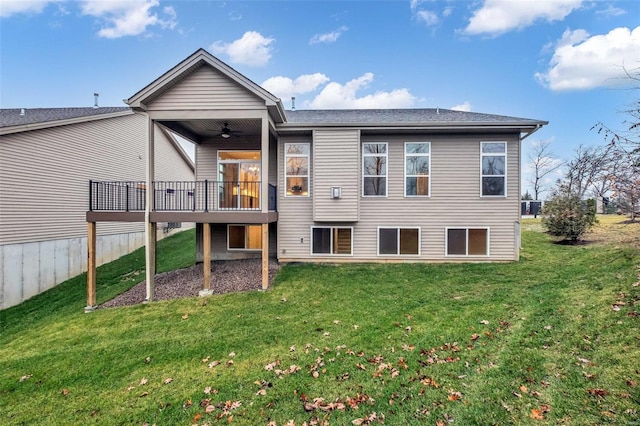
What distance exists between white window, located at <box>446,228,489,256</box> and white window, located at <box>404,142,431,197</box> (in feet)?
5.73

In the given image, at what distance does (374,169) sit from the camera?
10.2 metres

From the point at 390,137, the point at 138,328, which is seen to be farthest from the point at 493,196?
the point at 138,328

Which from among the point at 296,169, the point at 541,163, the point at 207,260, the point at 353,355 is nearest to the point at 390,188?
the point at 296,169

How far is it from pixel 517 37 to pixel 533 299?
20.2 metres

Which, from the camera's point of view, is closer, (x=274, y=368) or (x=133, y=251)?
(x=274, y=368)

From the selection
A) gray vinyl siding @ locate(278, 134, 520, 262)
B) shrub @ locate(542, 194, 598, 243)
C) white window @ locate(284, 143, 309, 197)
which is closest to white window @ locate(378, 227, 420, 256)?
gray vinyl siding @ locate(278, 134, 520, 262)

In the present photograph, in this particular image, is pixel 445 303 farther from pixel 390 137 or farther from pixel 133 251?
pixel 133 251

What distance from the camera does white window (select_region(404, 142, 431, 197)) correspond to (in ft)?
33.1

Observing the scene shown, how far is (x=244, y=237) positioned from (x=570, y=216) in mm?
12746

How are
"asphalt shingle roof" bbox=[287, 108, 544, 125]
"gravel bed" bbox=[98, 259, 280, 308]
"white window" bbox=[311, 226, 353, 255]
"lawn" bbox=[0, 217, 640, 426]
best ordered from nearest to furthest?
"lawn" bbox=[0, 217, 640, 426] → "gravel bed" bbox=[98, 259, 280, 308] → "asphalt shingle roof" bbox=[287, 108, 544, 125] → "white window" bbox=[311, 226, 353, 255]

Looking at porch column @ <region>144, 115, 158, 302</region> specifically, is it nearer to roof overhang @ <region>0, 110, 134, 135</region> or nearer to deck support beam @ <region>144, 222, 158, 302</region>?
deck support beam @ <region>144, 222, 158, 302</region>

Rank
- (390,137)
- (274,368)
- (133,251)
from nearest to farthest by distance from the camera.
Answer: (274,368) → (390,137) → (133,251)

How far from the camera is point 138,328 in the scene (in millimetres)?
6203

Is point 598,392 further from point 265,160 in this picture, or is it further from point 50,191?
point 50,191
